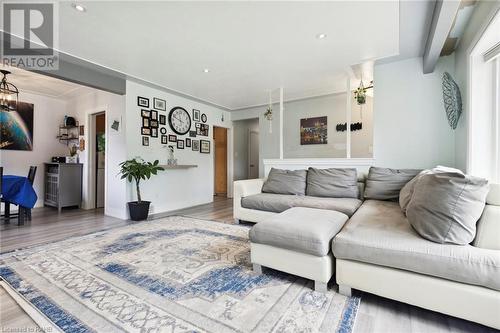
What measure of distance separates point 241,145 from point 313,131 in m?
2.33

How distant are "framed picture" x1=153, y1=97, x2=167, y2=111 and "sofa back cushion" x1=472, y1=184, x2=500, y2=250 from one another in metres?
4.61

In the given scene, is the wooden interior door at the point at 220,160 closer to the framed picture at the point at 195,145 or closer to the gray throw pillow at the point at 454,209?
the framed picture at the point at 195,145

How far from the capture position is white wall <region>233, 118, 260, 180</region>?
652 cm

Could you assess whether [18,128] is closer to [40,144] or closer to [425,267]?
[40,144]

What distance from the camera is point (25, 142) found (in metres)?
4.69

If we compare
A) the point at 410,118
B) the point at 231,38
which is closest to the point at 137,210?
the point at 231,38

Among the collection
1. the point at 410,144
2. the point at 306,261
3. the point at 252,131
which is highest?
the point at 252,131

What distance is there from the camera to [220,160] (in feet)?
23.5

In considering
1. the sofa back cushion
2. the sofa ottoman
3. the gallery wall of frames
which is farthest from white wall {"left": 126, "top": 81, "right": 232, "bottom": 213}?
the sofa back cushion

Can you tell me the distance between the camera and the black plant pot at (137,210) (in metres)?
3.71

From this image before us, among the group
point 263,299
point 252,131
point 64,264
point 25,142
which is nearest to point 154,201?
point 64,264

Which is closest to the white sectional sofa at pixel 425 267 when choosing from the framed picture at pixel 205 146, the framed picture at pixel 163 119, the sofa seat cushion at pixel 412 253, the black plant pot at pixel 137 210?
the sofa seat cushion at pixel 412 253

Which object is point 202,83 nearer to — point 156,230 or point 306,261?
point 156,230

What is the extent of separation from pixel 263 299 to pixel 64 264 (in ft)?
6.14
